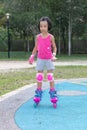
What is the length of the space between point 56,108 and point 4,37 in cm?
3089

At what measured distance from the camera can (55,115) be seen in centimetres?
673

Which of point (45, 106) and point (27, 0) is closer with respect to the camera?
point (45, 106)

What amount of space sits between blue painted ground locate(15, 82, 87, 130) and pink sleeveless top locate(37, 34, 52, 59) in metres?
0.94

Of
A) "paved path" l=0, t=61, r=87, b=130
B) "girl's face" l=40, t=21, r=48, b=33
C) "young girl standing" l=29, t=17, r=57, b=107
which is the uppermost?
"girl's face" l=40, t=21, r=48, b=33

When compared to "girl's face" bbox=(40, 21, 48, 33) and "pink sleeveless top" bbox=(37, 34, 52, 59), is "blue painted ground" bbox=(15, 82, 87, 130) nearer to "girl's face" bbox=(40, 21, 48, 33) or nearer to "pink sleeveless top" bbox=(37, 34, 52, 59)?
"pink sleeveless top" bbox=(37, 34, 52, 59)

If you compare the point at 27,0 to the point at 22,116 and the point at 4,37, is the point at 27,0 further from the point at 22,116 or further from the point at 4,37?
the point at 22,116

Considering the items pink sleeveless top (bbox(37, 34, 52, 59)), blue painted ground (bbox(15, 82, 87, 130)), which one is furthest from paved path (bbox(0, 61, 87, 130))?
pink sleeveless top (bbox(37, 34, 52, 59))

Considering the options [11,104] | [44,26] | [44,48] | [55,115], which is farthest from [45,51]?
[55,115]

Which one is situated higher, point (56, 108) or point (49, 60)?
point (49, 60)

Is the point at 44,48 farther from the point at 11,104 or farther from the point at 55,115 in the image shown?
the point at 55,115

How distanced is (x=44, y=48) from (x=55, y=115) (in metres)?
1.48

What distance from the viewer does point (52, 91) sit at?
304 inches

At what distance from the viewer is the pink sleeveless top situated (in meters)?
7.68

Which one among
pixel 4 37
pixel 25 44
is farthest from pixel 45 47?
pixel 25 44
